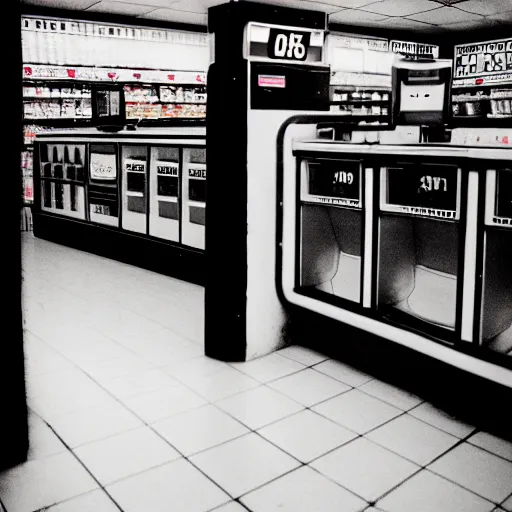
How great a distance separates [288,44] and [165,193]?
2583mm

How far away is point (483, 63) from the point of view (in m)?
9.98

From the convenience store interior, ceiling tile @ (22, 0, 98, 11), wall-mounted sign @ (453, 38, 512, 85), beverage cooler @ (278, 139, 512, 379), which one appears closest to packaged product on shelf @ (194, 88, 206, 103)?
ceiling tile @ (22, 0, 98, 11)

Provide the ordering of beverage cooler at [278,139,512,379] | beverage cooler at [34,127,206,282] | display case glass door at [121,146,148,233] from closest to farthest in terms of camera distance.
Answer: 1. beverage cooler at [278,139,512,379]
2. beverage cooler at [34,127,206,282]
3. display case glass door at [121,146,148,233]

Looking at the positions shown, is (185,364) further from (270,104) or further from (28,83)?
(28,83)

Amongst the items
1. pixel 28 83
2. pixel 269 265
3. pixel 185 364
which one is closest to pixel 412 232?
pixel 269 265

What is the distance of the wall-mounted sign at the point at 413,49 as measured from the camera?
10.6 metres

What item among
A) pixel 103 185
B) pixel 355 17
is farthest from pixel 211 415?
pixel 355 17

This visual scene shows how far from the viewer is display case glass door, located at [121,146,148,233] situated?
19.1ft

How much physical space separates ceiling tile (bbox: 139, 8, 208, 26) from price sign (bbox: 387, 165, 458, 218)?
Result: 6.78 meters

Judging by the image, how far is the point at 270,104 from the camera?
3.28m

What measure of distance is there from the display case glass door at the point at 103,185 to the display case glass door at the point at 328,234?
327cm

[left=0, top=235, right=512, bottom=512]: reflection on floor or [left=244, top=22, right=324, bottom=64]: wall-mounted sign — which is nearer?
[left=0, top=235, right=512, bottom=512]: reflection on floor

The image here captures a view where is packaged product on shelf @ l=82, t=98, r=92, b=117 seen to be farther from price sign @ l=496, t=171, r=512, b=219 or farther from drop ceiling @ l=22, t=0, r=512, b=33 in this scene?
price sign @ l=496, t=171, r=512, b=219

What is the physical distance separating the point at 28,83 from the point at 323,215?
6.26 metres
